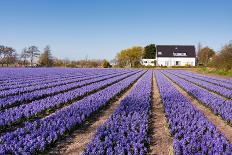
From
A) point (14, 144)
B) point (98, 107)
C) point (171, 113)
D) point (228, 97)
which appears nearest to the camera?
point (14, 144)

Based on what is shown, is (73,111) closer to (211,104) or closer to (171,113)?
(171,113)

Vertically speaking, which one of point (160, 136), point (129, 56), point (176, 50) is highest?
point (176, 50)

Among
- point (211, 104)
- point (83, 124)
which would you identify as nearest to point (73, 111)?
point (83, 124)

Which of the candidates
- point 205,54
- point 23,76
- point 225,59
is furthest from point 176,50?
point 23,76

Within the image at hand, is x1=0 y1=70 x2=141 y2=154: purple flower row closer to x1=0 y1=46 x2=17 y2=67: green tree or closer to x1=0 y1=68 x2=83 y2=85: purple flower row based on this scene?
x1=0 y1=68 x2=83 y2=85: purple flower row

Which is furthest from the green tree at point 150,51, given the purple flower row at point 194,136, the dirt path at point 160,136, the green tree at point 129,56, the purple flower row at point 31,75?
the purple flower row at point 194,136

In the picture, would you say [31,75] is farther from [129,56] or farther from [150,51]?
[150,51]

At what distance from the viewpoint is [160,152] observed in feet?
24.5

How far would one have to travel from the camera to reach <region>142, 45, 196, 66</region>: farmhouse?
109000mm

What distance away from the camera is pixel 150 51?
370 feet

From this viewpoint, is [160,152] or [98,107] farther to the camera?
[98,107]

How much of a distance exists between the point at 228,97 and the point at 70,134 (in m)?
11.9

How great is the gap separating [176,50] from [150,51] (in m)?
9.10

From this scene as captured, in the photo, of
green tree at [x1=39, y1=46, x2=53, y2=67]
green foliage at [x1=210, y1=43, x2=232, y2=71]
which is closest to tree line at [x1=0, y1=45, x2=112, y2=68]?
green tree at [x1=39, y1=46, x2=53, y2=67]
